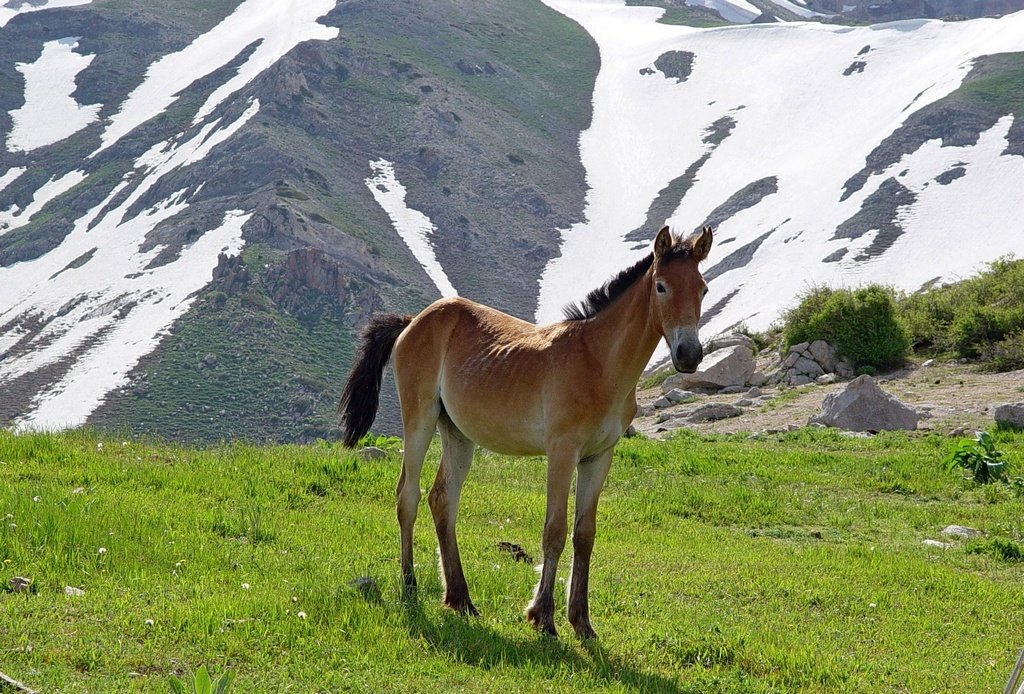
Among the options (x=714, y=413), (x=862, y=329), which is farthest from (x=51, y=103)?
(x=714, y=413)

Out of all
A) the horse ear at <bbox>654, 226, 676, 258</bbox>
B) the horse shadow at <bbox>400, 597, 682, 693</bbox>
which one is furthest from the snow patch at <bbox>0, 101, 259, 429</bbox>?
the horse ear at <bbox>654, 226, 676, 258</bbox>

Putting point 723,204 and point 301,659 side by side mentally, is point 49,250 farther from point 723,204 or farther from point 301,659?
point 301,659

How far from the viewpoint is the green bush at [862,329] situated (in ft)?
97.6

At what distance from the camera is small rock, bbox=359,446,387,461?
1482 centimetres

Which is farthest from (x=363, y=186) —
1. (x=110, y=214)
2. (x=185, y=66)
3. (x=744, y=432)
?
(x=744, y=432)

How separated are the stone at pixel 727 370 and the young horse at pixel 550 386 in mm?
23066

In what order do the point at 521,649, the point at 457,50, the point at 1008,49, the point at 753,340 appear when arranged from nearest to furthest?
1. the point at 521,649
2. the point at 753,340
3. the point at 1008,49
4. the point at 457,50

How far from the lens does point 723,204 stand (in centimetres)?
12094

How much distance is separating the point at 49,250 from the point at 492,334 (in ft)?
405

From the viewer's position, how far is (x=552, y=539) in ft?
24.7

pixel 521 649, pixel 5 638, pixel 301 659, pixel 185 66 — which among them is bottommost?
pixel 185 66

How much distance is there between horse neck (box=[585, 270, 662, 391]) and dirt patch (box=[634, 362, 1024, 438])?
1480cm

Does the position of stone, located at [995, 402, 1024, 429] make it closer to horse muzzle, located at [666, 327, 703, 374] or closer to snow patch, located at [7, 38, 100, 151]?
horse muzzle, located at [666, 327, 703, 374]

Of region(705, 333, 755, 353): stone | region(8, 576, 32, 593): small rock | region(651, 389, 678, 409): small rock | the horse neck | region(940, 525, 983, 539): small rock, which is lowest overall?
region(705, 333, 755, 353): stone
